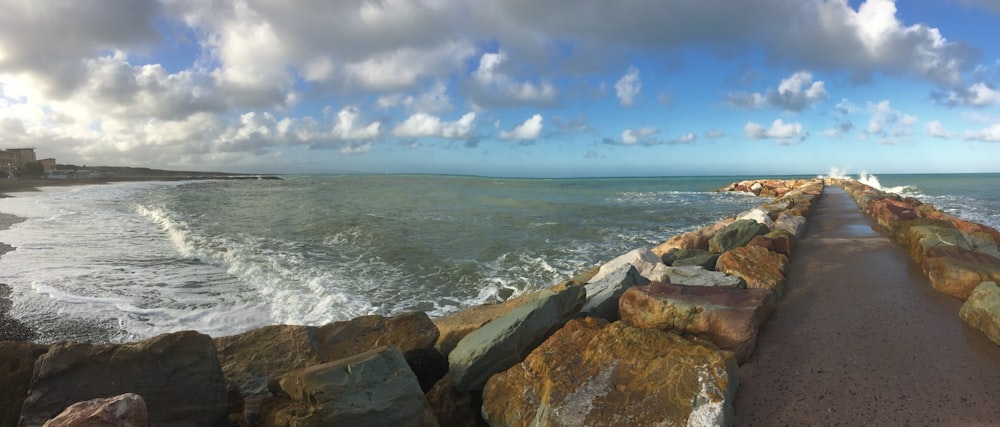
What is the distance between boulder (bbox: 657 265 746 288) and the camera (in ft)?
15.8

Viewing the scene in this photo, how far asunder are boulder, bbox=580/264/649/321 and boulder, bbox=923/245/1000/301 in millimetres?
3054

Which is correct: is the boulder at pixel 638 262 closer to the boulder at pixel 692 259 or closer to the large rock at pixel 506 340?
the boulder at pixel 692 259

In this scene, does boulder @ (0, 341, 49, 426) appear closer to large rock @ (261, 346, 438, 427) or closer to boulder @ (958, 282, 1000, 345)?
large rock @ (261, 346, 438, 427)

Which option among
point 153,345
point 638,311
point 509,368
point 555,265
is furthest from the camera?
point 555,265

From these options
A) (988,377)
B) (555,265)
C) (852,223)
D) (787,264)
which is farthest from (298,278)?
(852,223)

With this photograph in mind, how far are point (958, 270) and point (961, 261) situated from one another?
0.28 meters

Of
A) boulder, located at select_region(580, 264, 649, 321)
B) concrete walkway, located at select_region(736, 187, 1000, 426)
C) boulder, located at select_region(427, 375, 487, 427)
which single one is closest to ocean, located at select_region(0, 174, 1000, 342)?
boulder, located at select_region(580, 264, 649, 321)

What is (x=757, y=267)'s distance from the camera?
529cm

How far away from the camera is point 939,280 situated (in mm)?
4930

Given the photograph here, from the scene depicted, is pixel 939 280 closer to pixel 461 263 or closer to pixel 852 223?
pixel 852 223

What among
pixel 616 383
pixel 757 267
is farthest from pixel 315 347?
pixel 757 267

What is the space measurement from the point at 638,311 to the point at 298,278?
21.4 feet

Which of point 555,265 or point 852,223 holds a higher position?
point 852,223

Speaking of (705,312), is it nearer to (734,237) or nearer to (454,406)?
(454,406)
